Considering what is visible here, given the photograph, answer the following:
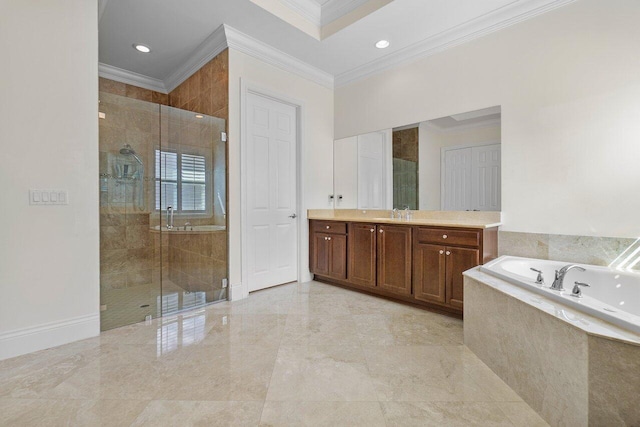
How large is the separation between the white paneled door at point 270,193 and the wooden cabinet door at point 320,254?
0.23 meters

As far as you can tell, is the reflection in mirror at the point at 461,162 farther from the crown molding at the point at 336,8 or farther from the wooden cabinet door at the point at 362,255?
the crown molding at the point at 336,8

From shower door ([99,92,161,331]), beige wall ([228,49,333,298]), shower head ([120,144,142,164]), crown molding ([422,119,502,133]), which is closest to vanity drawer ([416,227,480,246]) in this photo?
crown molding ([422,119,502,133])

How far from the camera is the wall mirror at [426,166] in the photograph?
2844mm

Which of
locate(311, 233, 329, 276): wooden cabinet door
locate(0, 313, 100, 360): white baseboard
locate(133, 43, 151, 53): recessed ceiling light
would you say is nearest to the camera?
locate(0, 313, 100, 360): white baseboard

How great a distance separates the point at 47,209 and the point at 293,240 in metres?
2.36

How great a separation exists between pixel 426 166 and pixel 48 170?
11.0 feet

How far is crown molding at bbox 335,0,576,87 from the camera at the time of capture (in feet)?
8.20

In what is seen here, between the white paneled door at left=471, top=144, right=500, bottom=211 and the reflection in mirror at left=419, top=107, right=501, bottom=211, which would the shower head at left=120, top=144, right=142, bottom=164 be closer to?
the reflection in mirror at left=419, top=107, right=501, bottom=211

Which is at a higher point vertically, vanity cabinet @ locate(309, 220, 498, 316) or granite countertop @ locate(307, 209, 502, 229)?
granite countertop @ locate(307, 209, 502, 229)

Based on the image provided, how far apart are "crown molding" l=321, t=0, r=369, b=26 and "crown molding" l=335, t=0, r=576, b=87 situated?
2.53 feet

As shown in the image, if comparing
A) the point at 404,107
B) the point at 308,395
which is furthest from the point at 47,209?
the point at 404,107

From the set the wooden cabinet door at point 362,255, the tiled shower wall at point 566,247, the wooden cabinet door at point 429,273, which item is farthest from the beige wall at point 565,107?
the wooden cabinet door at point 362,255

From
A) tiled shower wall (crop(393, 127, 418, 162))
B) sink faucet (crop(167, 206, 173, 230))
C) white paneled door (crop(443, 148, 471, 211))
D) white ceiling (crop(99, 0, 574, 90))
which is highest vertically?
white ceiling (crop(99, 0, 574, 90))

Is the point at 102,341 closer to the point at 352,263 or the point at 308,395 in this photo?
the point at 308,395
